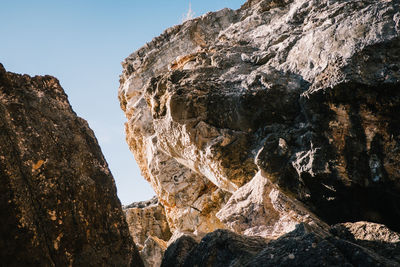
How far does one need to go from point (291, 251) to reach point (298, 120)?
3.82m

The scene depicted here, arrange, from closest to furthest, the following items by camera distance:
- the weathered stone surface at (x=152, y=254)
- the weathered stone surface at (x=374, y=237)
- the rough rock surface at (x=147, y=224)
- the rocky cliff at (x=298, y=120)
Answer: the weathered stone surface at (x=374, y=237) → the rocky cliff at (x=298, y=120) → the weathered stone surface at (x=152, y=254) → the rough rock surface at (x=147, y=224)

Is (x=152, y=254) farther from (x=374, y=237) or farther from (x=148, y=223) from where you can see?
(x=374, y=237)

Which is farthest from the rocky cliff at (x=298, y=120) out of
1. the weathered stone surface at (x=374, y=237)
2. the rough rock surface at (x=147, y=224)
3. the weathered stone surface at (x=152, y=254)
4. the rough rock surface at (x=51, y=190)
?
the rough rock surface at (x=147, y=224)

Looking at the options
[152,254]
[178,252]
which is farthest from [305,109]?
[152,254]

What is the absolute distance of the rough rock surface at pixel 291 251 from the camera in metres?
3.63

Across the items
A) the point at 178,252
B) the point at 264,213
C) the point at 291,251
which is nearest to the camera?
the point at 291,251

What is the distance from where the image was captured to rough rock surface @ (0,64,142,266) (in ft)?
13.4

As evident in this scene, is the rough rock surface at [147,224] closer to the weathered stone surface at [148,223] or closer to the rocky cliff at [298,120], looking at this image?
the weathered stone surface at [148,223]

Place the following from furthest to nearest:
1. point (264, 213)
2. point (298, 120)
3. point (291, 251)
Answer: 1. point (298, 120)
2. point (264, 213)
3. point (291, 251)

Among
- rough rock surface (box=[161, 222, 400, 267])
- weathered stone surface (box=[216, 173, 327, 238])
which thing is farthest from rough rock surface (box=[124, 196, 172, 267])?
rough rock surface (box=[161, 222, 400, 267])

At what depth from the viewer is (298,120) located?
7160mm

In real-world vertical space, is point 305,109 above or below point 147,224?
above

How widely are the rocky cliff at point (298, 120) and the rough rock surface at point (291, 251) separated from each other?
5 centimetres

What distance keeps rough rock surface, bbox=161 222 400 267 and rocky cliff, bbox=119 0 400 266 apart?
53 mm
